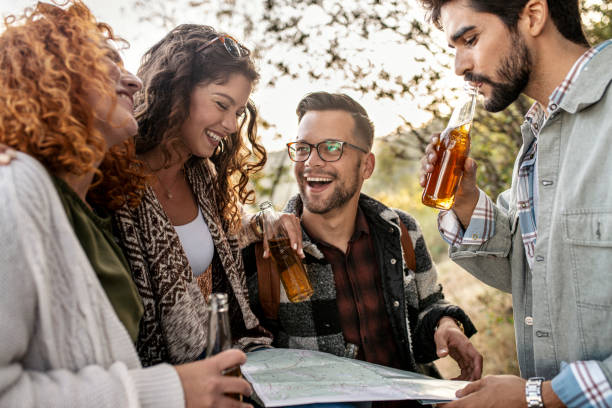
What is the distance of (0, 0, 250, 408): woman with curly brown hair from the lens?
3.55 ft

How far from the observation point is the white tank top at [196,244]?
2.17 m

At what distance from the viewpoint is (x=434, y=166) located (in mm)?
2188

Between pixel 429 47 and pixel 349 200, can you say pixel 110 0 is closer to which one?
pixel 349 200

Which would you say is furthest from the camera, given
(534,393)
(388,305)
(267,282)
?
(388,305)

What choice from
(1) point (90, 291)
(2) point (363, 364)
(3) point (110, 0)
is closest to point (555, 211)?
(2) point (363, 364)

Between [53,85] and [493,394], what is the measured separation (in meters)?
1.76

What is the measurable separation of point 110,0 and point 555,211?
2.78m

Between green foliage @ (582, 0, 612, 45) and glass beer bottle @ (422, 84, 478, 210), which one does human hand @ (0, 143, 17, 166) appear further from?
green foliage @ (582, 0, 612, 45)

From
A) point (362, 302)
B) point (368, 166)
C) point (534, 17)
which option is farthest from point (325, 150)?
point (534, 17)

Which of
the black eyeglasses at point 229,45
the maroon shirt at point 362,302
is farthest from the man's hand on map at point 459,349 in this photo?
the black eyeglasses at point 229,45

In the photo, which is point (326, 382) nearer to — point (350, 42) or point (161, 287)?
point (161, 287)

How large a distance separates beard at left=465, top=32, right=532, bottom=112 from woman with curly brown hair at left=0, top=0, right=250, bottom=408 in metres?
1.50

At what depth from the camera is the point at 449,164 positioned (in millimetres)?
2191

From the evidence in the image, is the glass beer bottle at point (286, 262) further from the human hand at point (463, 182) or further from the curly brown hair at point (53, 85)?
the curly brown hair at point (53, 85)
